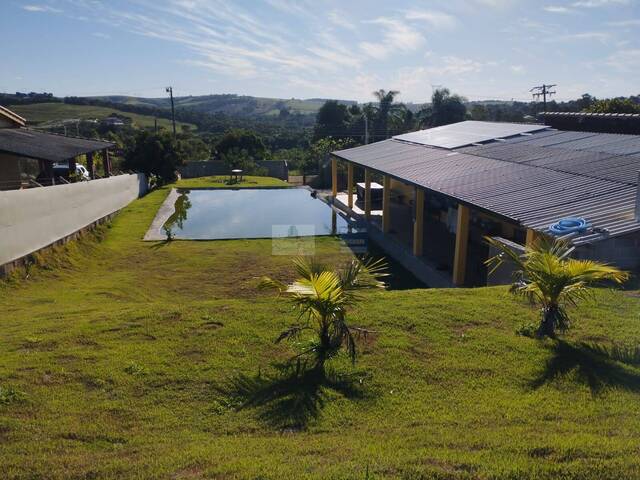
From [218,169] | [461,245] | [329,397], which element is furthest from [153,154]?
[329,397]

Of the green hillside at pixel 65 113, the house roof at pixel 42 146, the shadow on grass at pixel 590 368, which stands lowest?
the shadow on grass at pixel 590 368

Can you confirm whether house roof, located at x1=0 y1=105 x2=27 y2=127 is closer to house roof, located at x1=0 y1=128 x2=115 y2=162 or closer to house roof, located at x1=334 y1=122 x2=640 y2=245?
house roof, located at x1=0 y1=128 x2=115 y2=162

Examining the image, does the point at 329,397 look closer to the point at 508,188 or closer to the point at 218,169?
the point at 508,188

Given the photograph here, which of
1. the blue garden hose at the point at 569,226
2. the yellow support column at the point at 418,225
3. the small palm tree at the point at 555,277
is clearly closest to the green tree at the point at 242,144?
the yellow support column at the point at 418,225

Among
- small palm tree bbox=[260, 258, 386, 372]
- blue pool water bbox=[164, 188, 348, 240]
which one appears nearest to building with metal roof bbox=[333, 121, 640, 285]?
blue pool water bbox=[164, 188, 348, 240]

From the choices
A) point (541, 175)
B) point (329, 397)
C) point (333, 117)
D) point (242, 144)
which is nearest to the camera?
point (329, 397)

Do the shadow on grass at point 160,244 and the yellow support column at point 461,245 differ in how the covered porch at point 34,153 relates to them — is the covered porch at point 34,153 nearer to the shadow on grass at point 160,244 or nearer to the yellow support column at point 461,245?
the shadow on grass at point 160,244
